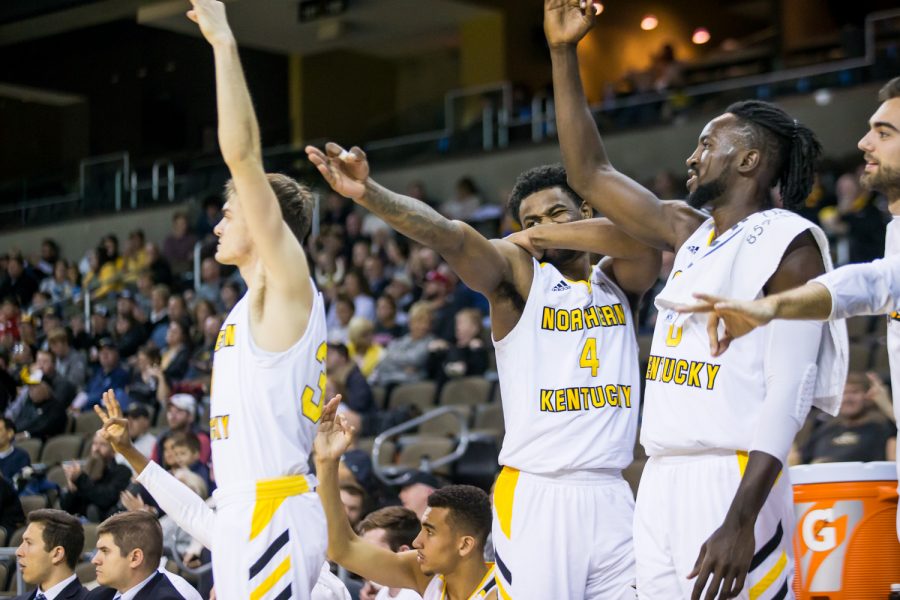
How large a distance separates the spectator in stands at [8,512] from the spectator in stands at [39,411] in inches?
63.9

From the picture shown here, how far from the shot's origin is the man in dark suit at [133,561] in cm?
567

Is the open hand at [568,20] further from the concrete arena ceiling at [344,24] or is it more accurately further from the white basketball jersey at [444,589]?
the concrete arena ceiling at [344,24]

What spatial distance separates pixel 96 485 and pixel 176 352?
11.8ft

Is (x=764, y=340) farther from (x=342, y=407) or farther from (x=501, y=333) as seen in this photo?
(x=342, y=407)

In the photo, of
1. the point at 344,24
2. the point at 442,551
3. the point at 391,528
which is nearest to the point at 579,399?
the point at 442,551

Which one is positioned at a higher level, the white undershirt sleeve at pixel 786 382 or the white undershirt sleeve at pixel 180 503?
the white undershirt sleeve at pixel 786 382

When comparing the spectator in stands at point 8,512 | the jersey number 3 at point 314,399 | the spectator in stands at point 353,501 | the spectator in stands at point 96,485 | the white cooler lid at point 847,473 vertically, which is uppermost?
the jersey number 3 at point 314,399

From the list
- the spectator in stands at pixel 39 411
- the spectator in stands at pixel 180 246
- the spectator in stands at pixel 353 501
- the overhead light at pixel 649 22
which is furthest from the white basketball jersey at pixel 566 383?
the overhead light at pixel 649 22

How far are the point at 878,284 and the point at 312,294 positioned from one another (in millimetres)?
1657

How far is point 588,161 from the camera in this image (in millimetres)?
4012

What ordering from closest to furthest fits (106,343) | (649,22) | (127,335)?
(106,343) < (127,335) < (649,22)

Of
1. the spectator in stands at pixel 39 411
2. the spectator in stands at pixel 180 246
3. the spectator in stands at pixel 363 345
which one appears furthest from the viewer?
the spectator in stands at pixel 180 246

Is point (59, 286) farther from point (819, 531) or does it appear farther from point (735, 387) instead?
point (735, 387)

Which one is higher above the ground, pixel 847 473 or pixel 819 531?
pixel 847 473
